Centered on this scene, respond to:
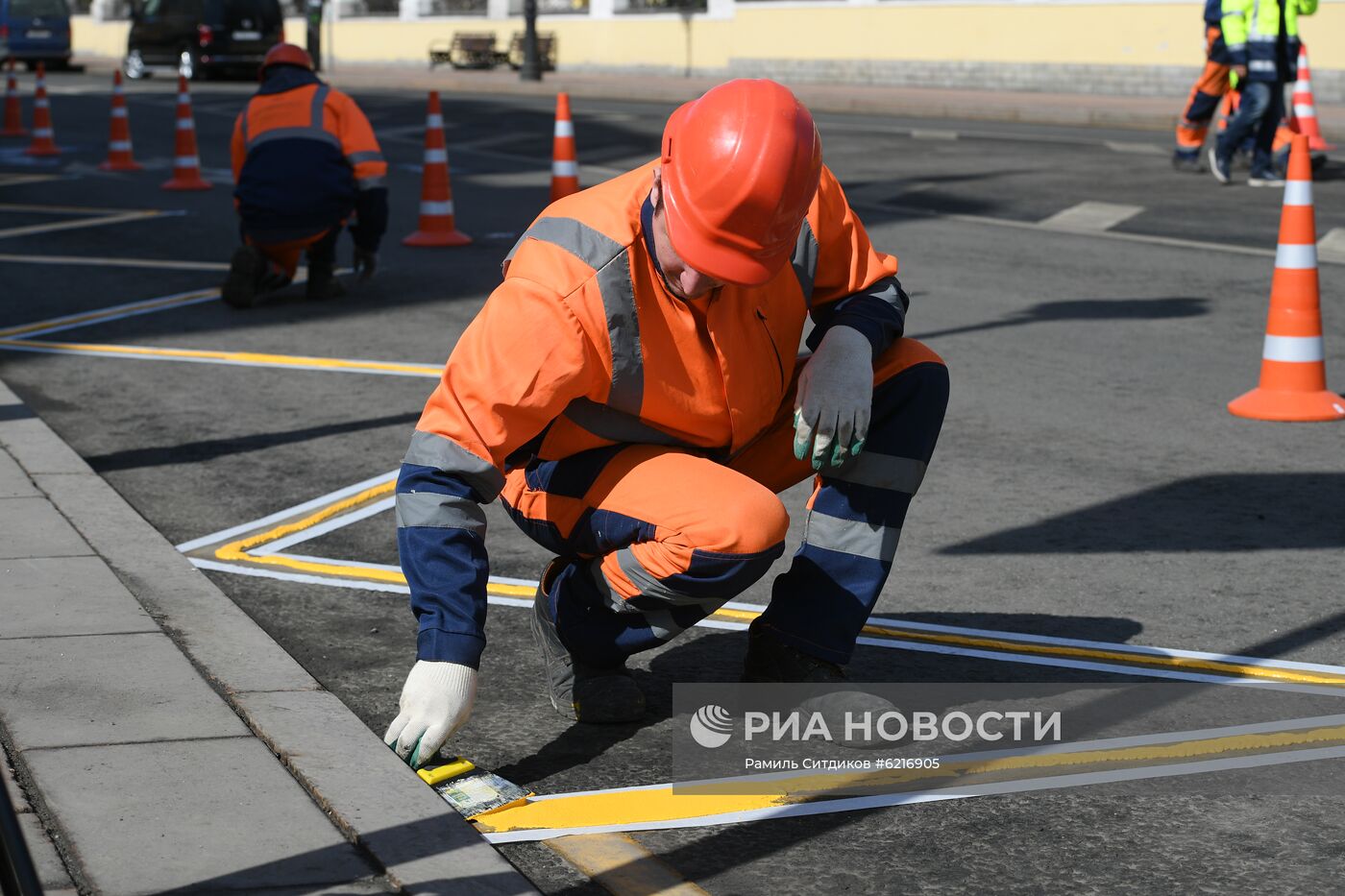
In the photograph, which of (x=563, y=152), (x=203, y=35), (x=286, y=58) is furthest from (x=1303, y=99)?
(x=203, y=35)

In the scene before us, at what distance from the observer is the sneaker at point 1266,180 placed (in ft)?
48.4

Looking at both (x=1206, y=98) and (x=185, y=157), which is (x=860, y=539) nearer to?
(x=1206, y=98)

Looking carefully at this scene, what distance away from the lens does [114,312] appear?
30.9 feet

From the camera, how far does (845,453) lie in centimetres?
363

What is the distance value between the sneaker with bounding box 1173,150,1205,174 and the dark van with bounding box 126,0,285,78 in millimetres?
26038

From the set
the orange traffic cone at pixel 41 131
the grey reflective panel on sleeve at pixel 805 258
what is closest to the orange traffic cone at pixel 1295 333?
the grey reflective panel on sleeve at pixel 805 258

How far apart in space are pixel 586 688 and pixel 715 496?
59 centimetres

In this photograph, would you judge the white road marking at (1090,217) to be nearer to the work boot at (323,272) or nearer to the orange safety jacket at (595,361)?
the work boot at (323,272)

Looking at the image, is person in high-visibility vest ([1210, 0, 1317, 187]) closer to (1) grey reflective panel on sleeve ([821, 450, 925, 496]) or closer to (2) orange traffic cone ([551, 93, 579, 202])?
(2) orange traffic cone ([551, 93, 579, 202])

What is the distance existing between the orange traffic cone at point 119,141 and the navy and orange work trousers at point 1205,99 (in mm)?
9954

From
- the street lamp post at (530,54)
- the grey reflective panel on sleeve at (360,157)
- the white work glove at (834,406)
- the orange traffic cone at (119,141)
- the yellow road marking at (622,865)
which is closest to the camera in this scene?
the yellow road marking at (622,865)

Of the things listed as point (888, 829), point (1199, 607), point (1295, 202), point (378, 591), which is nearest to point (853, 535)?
point (888, 829)

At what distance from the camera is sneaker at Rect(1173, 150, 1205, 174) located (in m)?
15.7

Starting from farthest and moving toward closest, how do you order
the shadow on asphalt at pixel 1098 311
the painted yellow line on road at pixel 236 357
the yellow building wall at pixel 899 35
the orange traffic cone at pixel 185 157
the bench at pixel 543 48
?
the bench at pixel 543 48 < the yellow building wall at pixel 899 35 < the orange traffic cone at pixel 185 157 < the shadow on asphalt at pixel 1098 311 < the painted yellow line on road at pixel 236 357
